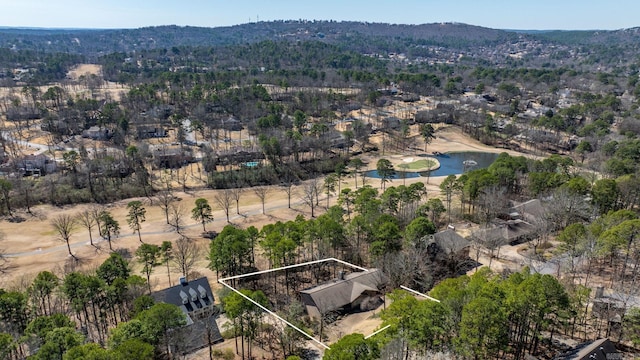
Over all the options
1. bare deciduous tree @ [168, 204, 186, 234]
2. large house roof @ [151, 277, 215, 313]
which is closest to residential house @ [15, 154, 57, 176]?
bare deciduous tree @ [168, 204, 186, 234]

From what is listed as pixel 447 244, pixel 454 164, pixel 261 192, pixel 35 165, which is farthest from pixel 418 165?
pixel 35 165

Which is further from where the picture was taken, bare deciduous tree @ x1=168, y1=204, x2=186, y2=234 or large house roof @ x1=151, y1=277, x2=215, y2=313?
bare deciduous tree @ x1=168, y1=204, x2=186, y2=234

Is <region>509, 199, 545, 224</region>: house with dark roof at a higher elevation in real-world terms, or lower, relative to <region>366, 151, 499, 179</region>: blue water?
higher

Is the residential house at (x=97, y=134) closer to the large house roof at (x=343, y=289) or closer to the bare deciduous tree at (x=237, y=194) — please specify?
the bare deciduous tree at (x=237, y=194)

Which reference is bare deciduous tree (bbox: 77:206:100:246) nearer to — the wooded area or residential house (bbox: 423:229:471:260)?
the wooded area

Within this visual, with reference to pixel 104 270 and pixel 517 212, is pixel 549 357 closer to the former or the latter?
pixel 517 212

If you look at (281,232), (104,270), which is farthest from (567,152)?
(104,270)
